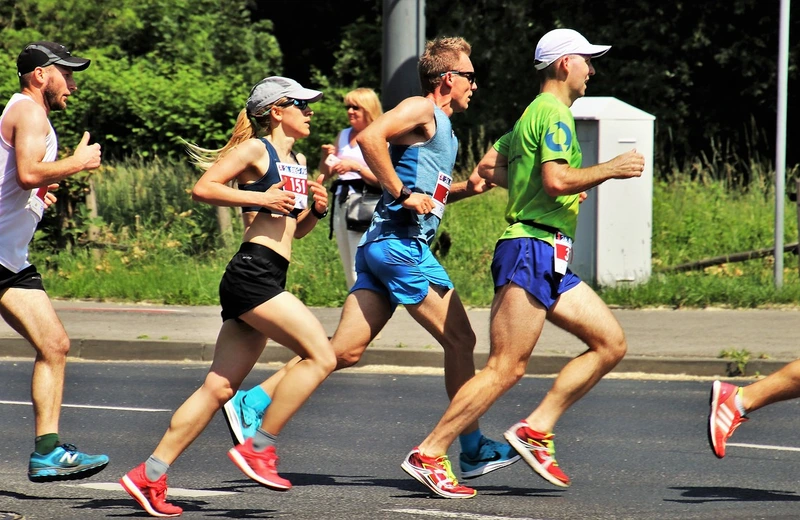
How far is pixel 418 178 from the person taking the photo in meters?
5.53

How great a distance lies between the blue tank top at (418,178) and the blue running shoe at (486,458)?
0.95 m

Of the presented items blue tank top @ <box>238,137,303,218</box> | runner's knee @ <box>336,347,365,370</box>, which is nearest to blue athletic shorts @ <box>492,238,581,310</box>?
runner's knee @ <box>336,347,365,370</box>

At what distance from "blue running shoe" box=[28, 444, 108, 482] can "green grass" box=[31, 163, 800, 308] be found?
705cm

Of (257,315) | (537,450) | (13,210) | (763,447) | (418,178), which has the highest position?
(418,178)

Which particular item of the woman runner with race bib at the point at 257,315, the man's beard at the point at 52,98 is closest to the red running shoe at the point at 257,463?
the woman runner with race bib at the point at 257,315

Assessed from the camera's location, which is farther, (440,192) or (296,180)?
(440,192)

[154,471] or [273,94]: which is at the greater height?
[273,94]

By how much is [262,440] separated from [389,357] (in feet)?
15.3

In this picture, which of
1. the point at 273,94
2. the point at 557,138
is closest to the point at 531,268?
the point at 557,138

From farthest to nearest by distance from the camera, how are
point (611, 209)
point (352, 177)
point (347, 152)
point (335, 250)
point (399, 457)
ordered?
point (335, 250)
point (611, 209)
point (352, 177)
point (347, 152)
point (399, 457)

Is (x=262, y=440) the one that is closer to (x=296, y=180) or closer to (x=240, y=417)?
(x=240, y=417)

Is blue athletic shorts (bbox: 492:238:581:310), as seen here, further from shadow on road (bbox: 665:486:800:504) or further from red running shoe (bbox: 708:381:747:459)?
shadow on road (bbox: 665:486:800:504)

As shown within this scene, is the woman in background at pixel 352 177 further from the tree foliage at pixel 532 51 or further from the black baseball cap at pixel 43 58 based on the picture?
the tree foliage at pixel 532 51

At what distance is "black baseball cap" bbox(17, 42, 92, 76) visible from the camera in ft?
17.9
